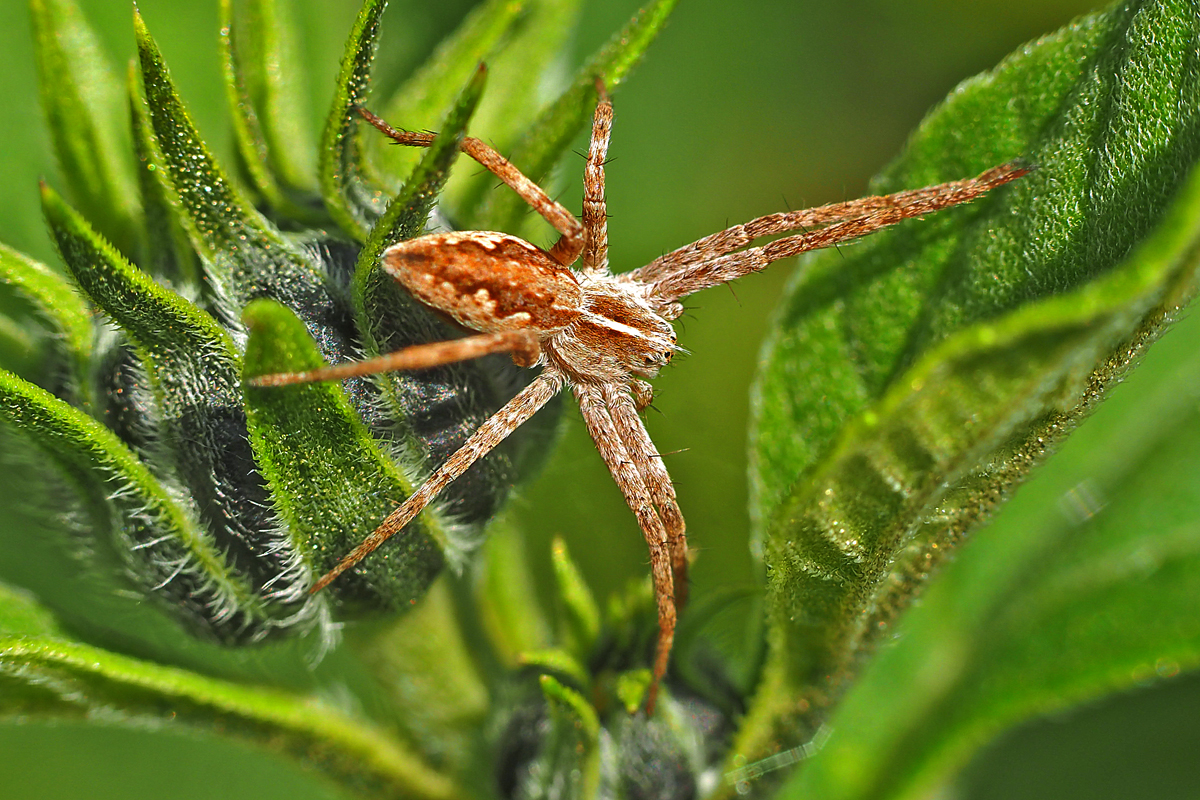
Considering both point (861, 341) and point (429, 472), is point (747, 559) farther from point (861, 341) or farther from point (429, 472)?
point (429, 472)

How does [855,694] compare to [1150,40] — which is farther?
[855,694]

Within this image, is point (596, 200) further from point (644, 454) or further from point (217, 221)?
point (217, 221)

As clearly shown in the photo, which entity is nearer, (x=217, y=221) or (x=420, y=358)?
(x=217, y=221)

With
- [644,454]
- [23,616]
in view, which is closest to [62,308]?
[23,616]

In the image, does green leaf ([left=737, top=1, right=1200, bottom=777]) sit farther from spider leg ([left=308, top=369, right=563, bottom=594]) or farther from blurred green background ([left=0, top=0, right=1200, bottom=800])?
blurred green background ([left=0, top=0, right=1200, bottom=800])

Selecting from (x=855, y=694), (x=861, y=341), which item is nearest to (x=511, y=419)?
(x=861, y=341)

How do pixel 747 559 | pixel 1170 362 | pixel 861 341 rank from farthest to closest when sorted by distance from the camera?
pixel 747 559 → pixel 1170 362 → pixel 861 341

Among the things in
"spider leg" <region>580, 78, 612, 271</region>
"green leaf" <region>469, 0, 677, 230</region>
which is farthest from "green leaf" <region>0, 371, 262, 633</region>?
"spider leg" <region>580, 78, 612, 271</region>
